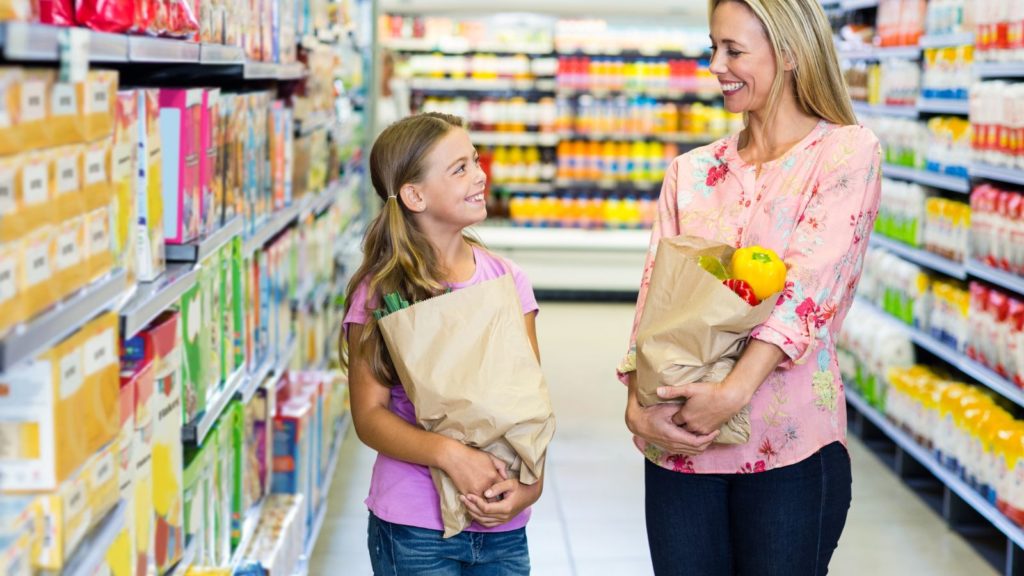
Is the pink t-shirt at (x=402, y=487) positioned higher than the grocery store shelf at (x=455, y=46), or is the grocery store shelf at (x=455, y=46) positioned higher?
the grocery store shelf at (x=455, y=46)

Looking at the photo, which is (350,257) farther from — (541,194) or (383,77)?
(541,194)

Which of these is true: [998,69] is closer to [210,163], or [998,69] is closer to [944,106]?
[944,106]

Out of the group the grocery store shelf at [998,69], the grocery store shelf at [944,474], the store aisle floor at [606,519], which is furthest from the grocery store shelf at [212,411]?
the grocery store shelf at [998,69]

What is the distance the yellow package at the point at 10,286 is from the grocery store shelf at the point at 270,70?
5.59 ft

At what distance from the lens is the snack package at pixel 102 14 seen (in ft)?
5.26

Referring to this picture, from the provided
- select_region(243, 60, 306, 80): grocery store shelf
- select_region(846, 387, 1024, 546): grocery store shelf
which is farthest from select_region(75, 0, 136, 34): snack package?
select_region(846, 387, 1024, 546): grocery store shelf

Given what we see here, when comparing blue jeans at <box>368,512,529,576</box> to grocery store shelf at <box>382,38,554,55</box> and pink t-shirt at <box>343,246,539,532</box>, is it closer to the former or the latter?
pink t-shirt at <box>343,246,539,532</box>

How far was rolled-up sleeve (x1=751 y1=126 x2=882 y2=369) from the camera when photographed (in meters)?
1.98

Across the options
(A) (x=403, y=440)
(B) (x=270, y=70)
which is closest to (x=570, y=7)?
(B) (x=270, y=70)

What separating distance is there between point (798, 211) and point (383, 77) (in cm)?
741

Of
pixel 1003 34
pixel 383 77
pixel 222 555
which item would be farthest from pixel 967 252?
pixel 383 77

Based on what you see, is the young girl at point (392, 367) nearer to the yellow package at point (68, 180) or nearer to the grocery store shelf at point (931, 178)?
the yellow package at point (68, 180)

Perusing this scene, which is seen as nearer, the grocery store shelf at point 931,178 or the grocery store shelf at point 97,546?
the grocery store shelf at point 97,546

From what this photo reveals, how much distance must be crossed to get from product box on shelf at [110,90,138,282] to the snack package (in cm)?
11
